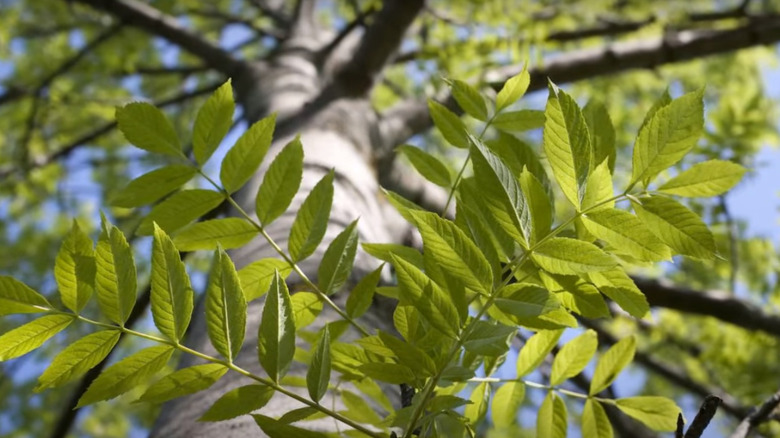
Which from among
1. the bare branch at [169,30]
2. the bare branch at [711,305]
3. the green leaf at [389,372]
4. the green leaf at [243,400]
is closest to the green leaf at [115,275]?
the green leaf at [243,400]

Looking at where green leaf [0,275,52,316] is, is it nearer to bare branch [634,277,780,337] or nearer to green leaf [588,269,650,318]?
green leaf [588,269,650,318]

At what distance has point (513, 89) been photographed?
87 cm

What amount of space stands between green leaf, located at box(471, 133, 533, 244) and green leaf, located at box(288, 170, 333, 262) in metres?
0.23

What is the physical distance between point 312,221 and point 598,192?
0.34 meters

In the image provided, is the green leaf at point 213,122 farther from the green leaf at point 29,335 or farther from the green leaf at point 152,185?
the green leaf at point 29,335

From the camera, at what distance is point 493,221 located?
2.21 feet

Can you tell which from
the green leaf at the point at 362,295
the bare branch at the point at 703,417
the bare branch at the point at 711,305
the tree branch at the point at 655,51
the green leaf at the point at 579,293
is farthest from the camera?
the tree branch at the point at 655,51

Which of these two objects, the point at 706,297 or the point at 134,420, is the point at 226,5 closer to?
the point at 134,420

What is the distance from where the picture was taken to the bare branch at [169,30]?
131 inches

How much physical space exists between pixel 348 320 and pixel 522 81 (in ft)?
1.30

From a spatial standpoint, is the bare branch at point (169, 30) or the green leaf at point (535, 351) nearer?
the green leaf at point (535, 351)

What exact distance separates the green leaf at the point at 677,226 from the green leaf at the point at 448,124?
306 millimetres

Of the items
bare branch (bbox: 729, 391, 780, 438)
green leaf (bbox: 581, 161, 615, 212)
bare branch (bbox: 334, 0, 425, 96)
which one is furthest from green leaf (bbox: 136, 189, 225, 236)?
bare branch (bbox: 334, 0, 425, 96)

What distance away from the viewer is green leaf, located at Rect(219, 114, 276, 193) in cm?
78
